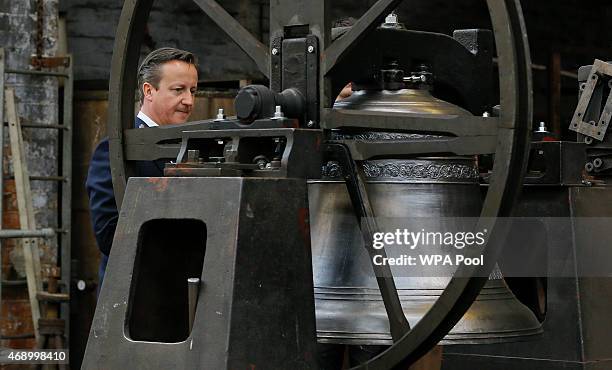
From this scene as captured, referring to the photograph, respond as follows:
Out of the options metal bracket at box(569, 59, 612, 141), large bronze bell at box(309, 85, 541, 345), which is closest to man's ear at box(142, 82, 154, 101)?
large bronze bell at box(309, 85, 541, 345)

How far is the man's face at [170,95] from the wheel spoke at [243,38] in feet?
1.63

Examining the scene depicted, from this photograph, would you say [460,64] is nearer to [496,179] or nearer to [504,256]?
[496,179]

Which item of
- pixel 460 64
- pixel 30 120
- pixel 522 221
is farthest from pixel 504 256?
pixel 30 120

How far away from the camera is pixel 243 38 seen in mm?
3049

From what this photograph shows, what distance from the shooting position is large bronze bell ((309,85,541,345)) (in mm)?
2826

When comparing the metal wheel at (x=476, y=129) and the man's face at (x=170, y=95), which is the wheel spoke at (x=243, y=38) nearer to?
the metal wheel at (x=476, y=129)

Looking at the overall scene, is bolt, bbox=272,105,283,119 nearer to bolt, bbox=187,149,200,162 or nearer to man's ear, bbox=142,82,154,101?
bolt, bbox=187,149,200,162

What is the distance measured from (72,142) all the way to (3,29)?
0.81 m

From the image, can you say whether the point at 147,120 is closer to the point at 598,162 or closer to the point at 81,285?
the point at 598,162

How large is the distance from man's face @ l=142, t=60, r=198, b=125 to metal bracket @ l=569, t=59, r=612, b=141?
6.28ft

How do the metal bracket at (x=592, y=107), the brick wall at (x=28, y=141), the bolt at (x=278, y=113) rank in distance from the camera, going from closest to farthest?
the bolt at (x=278, y=113)
the metal bracket at (x=592, y=107)
the brick wall at (x=28, y=141)

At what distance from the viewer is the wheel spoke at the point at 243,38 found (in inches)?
119

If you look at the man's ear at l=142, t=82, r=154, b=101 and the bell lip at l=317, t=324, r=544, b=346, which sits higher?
the man's ear at l=142, t=82, r=154, b=101

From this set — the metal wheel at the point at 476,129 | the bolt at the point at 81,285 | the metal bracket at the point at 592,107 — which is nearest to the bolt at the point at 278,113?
the metal wheel at the point at 476,129
